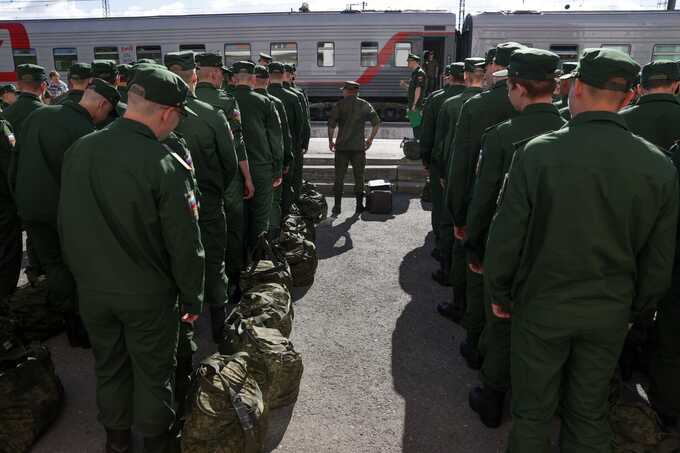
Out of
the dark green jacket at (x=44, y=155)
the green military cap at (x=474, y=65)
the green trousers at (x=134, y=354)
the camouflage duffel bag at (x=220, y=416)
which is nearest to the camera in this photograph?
the green trousers at (x=134, y=354)

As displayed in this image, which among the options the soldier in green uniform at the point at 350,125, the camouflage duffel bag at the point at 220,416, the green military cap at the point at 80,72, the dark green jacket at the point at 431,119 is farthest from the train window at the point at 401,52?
the camouflage duffel bag at the point at 220,416

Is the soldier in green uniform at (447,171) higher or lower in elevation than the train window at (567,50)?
lower

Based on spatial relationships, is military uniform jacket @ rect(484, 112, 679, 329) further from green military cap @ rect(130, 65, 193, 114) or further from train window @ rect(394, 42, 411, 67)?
train window @ rect(394, 42, 411, 67)

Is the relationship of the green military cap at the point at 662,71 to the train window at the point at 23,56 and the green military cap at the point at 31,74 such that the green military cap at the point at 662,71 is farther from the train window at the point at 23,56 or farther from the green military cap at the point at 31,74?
the train window at the point at 23,56

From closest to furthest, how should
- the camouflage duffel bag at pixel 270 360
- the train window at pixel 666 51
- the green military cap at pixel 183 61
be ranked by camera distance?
the camouflage duffel bag at pixel 270 360
the green military cap at pixel 183 61
the train window at pixel 666 51

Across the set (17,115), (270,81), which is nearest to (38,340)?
(17,115)

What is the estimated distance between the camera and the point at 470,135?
12.8 feet

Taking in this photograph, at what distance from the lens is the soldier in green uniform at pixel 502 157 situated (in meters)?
3.01

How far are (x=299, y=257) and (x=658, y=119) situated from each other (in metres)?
3.59

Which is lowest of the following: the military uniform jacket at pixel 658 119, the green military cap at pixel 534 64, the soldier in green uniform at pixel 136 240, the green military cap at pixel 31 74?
the soldier in green uniform at pixel 136 240

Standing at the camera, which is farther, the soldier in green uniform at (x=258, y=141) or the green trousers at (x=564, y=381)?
the soldier in green uniform at (x=258, y=141)

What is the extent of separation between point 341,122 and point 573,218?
6088 millimetres

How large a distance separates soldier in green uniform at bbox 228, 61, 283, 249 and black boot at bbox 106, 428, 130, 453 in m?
2.87

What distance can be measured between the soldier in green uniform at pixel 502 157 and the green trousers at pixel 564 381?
0.54m
